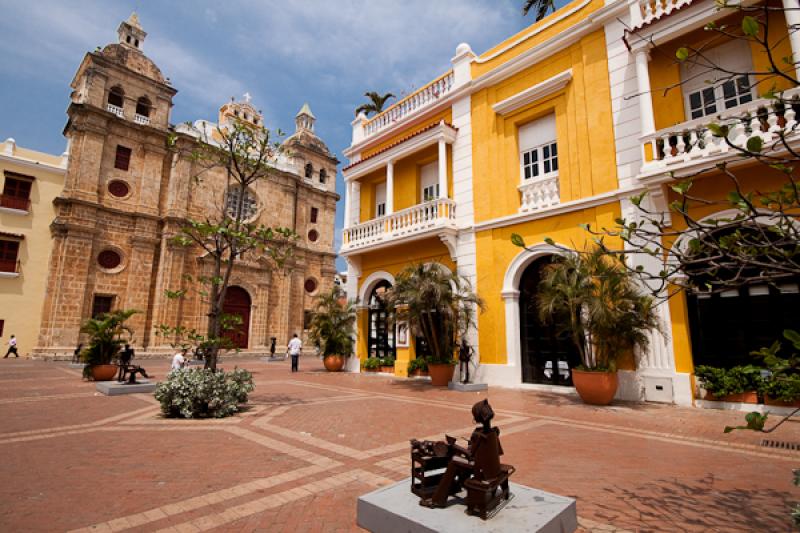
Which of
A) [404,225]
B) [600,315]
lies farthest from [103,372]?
[600,315]

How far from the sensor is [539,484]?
4453mm

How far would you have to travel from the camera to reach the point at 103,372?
12727mm

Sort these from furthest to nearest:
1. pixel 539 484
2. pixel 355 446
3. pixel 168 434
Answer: pixel 168 434 → pixel 355 446 → pixel 539 484

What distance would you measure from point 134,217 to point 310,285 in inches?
533

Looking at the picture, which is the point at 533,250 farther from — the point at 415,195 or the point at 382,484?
the point at 382,484

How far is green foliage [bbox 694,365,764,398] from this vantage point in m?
8.35

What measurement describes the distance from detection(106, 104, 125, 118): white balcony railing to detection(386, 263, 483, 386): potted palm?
23.3m

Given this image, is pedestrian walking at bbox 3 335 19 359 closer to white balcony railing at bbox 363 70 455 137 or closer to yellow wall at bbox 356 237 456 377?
yellow wall at bbox 356 237 456 377

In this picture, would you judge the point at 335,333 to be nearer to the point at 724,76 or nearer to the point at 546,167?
the point at 546,167

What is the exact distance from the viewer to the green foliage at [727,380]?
8.35m

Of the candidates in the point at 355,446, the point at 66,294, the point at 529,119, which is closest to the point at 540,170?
the point at 529,119

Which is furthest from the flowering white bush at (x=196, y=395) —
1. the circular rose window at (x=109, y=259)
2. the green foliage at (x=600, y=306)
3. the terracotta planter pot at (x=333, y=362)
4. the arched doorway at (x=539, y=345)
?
the circular rose window at (x=109, y=259)

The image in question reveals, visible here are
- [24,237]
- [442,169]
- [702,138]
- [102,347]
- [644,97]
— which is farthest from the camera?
[24,237]

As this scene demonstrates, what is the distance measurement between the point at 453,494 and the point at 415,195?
44.3 feet
